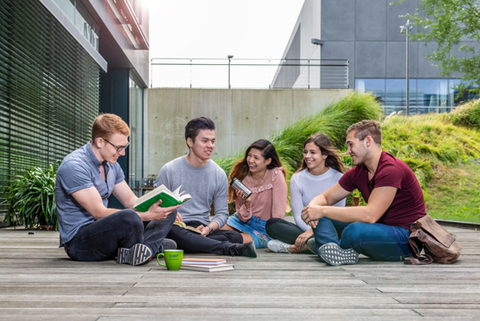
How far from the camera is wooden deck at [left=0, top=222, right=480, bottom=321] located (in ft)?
5.41

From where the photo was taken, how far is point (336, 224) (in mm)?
3295

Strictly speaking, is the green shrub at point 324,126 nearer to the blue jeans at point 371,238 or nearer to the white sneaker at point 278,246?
the white sneaker at point 278,246

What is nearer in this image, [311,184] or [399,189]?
[399,189]

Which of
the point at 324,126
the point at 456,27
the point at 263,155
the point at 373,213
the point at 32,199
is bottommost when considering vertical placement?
the point at 32,199

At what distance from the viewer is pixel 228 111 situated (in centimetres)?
1167

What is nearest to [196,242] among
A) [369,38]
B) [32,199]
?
[32,199]

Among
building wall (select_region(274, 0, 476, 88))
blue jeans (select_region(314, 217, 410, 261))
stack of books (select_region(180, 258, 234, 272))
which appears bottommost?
stack of books (select_region(180, 258, 234, 272))

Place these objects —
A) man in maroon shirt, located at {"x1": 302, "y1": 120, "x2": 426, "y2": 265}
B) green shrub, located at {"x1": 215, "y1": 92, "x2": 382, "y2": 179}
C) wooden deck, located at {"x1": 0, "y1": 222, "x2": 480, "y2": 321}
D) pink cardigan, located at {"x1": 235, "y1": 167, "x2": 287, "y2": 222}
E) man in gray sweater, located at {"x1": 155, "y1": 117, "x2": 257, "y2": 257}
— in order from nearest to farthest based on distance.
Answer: wooden deck, located at {"x1": 0, "y1": 222, "x2": 480, "y2": 321}, man in maroon shirt, located at {"x1": 302, "y1": 120, "x2": 426, "y2": 265}, man in gray sweater, located at {"x1": 155, "y1": 117, "x2": 257, "y2": 257}, pink cardigan, located at {"x1": 235, "y1": 167, "x2": 287, "y2": 222}, green shrub, located at {"x1": 215, "y1": 92, "x2": 382, "y2": 179}

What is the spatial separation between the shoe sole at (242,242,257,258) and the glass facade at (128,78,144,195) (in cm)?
699

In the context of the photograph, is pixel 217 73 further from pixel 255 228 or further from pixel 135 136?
pixel 255 228

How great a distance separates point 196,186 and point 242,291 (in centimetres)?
163

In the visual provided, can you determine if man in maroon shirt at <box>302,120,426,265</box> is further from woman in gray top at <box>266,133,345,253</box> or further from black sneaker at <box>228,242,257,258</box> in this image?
woman in gray top at <box>266,133,345,253</box>

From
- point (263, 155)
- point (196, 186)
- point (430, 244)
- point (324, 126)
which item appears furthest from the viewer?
point (324, 126)

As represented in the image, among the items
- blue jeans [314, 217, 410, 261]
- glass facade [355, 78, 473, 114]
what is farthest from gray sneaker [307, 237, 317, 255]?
glass facade [355, 78, 473, 114]
